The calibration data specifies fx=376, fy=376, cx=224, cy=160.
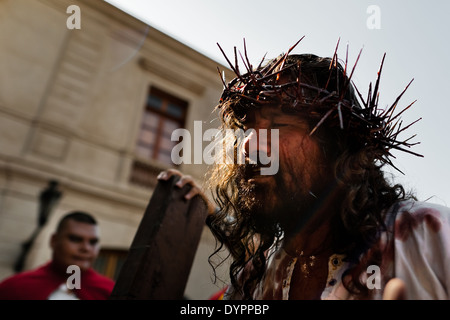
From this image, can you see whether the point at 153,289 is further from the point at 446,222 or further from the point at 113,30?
the point at 113,30

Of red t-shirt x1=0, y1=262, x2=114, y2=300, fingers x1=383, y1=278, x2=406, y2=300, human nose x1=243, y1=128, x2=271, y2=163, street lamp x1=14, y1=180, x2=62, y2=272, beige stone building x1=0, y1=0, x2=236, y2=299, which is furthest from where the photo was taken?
beige stone building x1=0, y1=0, x2=236, y2=299

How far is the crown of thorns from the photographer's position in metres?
1.30

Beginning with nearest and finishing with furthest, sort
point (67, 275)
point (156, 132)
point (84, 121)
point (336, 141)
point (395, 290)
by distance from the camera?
point (395, 290) → point (336, 141) → point (67, 275) → point (84, 121) → point (156, 132)

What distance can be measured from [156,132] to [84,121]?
177 centimetres

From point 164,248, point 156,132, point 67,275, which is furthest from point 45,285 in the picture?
point 156,132

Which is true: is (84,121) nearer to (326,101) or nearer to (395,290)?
(326,101)

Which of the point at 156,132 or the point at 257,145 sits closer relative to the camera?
the point at 257,145

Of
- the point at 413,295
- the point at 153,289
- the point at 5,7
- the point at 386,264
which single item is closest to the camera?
the point at 413,295

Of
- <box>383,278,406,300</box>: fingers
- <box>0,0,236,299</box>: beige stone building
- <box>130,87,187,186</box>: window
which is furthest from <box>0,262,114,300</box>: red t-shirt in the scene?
<box>130,87,187,186</box>: window

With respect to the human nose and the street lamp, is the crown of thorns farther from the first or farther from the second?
the street lamp

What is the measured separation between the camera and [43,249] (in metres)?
6.61

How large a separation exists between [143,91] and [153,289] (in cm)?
797

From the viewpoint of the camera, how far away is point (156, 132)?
29.7 ft
